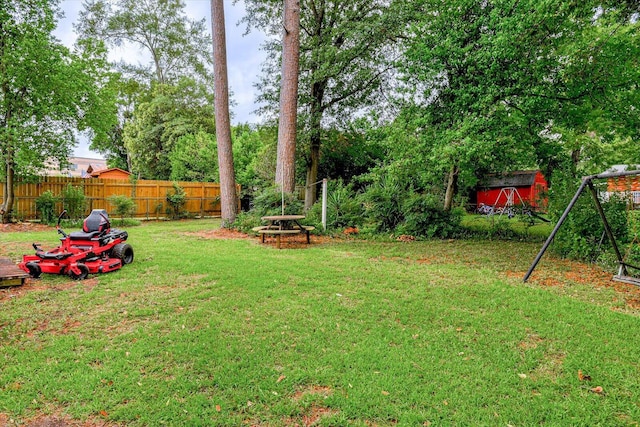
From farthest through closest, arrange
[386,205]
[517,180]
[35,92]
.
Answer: [517,180], [35,92], [386,205]

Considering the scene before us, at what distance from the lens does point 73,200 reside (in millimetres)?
11516

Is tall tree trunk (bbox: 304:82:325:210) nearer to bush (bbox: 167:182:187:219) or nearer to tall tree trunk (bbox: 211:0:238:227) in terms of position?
tall tree trunk (bbox: 211:0:238:227)

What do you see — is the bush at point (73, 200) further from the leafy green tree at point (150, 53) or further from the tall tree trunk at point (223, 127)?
the leafy green tree at point (150, 53)

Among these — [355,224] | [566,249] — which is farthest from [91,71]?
[566,249]

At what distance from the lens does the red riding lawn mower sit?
15.2 feet

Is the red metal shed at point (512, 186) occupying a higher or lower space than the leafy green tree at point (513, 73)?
lower

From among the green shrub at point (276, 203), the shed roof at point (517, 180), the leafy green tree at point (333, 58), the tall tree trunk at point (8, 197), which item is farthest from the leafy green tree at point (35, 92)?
the shed roof at point (517, 180)

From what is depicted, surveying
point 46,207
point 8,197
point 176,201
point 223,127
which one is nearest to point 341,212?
point 223,127

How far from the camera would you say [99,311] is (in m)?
3.47

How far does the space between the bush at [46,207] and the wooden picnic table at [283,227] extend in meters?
7.99

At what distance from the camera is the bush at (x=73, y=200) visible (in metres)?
11.4

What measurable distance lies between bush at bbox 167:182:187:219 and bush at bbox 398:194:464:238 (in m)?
10.3

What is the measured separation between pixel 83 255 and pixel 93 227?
444 mm

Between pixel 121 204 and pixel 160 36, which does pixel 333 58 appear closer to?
pixel 121 204
